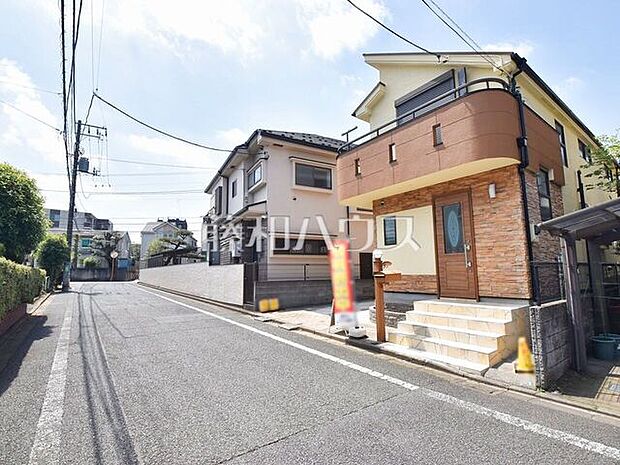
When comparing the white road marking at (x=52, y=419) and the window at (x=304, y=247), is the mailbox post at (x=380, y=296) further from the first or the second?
the window at (x=304, y=247)

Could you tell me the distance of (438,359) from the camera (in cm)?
504

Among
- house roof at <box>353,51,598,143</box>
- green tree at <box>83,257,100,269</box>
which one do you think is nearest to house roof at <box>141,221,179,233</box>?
green tree at <box>83,257,100,269</box>

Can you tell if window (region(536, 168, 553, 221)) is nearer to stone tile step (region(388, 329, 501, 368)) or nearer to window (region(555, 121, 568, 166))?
window (region(555, 121, 568, 166))

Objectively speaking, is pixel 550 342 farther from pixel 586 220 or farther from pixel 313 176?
pixel 313 176

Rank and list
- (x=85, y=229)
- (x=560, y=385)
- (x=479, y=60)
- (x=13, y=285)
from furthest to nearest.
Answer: (x=85, y=229) < (x=13, y=285) < (x=479, y=60) < (x=560, y=385)

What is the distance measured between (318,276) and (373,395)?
32.2 feet

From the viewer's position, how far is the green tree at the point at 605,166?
10.5 meters

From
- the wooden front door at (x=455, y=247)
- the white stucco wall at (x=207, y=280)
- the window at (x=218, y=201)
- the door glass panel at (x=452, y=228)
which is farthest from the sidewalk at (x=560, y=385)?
the window at (x=218, y=201)

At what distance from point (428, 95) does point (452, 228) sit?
3.94 metres

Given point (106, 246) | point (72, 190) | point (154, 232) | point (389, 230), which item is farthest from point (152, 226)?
point (389, 230)

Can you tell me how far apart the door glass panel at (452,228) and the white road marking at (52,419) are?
6836 mm

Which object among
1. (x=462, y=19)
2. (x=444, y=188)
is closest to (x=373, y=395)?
(x=444, y=188)

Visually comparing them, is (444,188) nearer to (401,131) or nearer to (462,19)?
(401,131)

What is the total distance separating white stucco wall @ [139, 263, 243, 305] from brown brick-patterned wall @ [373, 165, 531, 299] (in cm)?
794
